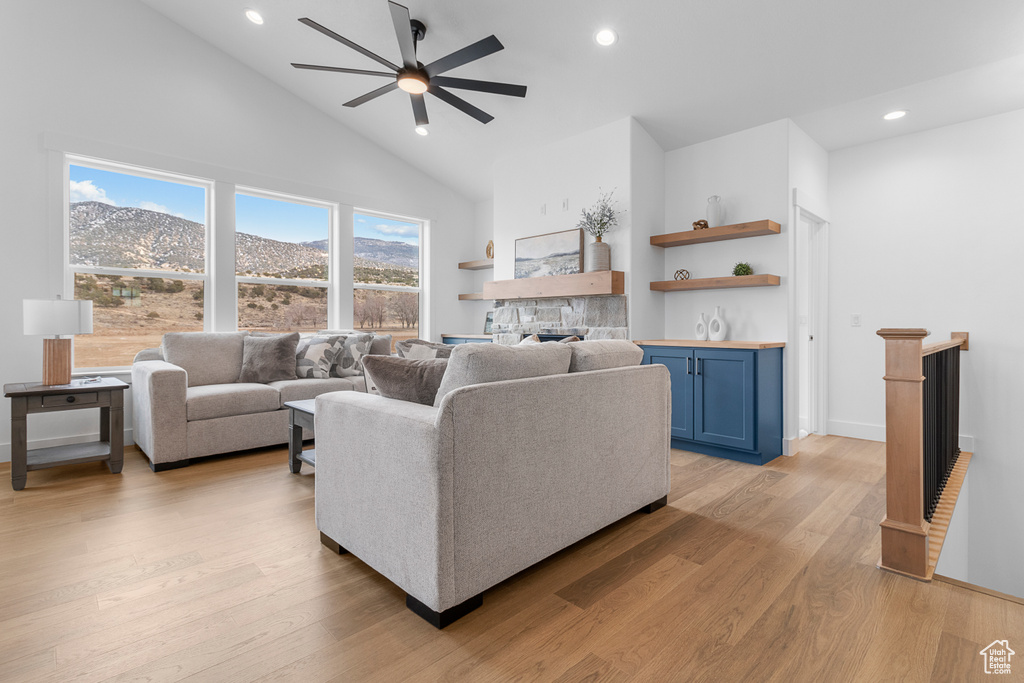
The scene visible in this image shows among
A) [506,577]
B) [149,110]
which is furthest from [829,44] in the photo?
[149,110]

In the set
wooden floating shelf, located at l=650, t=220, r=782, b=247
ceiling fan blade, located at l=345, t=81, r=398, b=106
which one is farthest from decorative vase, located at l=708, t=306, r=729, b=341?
ceiling fan blade, located at l=345, t=81, r=398, b=106

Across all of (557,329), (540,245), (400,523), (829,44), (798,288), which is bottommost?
(400,523)

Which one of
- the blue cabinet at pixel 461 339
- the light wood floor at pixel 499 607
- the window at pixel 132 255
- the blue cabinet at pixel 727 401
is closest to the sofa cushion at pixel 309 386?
the window at pixel 132 255

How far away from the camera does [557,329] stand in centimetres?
468

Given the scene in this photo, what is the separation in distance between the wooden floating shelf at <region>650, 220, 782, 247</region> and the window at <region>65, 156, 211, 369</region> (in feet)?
13.4

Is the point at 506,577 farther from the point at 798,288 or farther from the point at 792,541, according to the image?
the point at 798,288

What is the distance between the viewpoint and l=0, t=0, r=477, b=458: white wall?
3455 millimetres

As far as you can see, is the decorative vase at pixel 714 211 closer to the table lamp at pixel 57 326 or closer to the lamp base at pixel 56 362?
the table lamp at pixel 57 326

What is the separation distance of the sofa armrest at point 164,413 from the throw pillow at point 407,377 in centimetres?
216

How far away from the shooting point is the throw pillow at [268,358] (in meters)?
4.02

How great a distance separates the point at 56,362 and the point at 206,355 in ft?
2.99

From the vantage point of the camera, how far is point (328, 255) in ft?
17.3

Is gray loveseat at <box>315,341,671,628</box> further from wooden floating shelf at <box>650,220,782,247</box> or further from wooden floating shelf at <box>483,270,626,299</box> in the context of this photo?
wooden floating shelf at <box>650,220,782,247</box>

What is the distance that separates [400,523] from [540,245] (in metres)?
3.56
